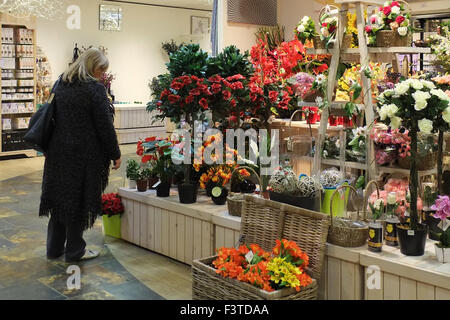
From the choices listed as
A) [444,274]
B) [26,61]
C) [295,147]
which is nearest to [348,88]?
[295,147]

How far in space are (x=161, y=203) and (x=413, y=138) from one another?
2.08m

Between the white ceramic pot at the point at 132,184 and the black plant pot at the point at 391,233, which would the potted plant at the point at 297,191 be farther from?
the white ceramic pot at the point at 132,184

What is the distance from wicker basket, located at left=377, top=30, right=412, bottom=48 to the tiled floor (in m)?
2.09

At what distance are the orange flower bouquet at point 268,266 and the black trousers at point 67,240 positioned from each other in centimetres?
139

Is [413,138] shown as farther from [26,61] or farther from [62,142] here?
[26,61]

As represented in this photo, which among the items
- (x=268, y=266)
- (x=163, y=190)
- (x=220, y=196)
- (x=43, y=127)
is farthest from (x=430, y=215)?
(x=43, y=127)

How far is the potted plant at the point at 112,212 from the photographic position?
15.8ft

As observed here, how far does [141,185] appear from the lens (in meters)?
4.76

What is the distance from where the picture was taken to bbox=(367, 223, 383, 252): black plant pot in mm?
3092

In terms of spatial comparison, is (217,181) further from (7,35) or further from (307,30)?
(7,35)

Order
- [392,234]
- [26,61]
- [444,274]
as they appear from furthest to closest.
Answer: [26,61], [392,234], [444,274]
